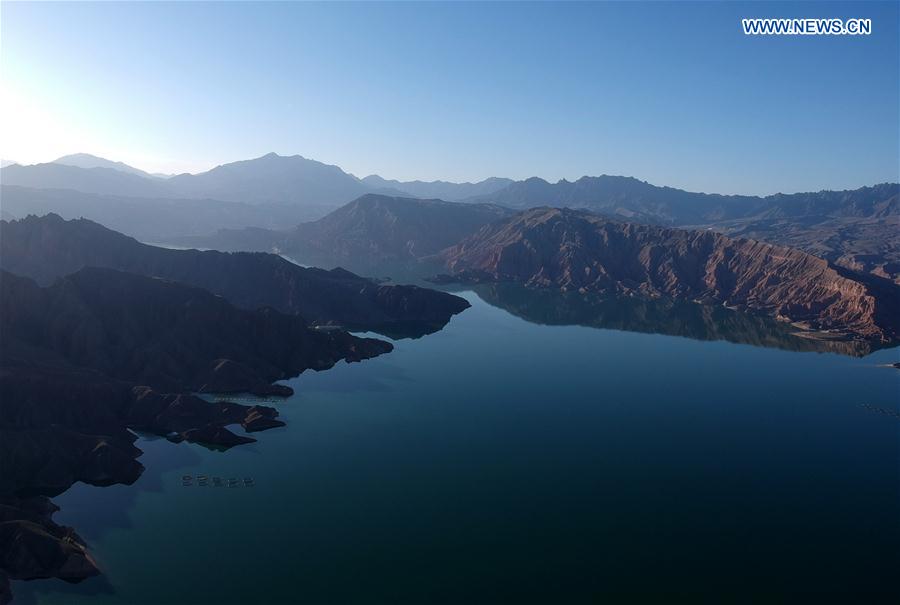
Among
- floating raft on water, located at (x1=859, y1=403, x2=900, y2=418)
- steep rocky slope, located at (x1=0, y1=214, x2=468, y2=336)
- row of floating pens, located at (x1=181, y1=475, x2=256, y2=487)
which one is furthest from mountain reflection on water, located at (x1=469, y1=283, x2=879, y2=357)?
row of floating pens, located at (x1=181, y1=475, x2=256, y2=487)

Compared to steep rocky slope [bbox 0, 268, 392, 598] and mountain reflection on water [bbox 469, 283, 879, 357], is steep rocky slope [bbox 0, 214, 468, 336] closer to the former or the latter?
steep rocky slope [bbox 0, 268, 392, 598]

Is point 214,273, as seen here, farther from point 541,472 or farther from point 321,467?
point 541,472

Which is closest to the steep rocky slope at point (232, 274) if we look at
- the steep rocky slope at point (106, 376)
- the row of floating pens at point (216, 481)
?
the steep rocky slope at point (106, 376)

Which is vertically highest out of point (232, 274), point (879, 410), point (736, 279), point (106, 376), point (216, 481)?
point (736, 279)

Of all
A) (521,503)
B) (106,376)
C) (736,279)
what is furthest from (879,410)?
(736,279)

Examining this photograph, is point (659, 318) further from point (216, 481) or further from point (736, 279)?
point (216, 481)
